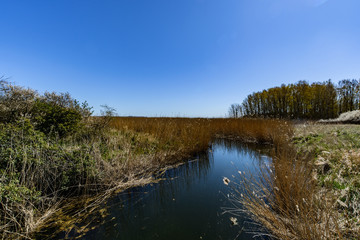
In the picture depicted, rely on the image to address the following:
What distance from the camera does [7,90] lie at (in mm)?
3459

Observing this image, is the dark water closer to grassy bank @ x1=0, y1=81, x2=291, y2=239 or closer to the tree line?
grassy bank @ x1=0, y1=81, x2=291, y2=239

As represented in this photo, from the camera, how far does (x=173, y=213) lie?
7.41 feet

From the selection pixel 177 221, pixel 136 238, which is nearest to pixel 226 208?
pixel 177 221

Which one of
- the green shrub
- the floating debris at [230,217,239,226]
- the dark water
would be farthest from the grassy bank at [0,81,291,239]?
the floating debris at [230,217,239,226]

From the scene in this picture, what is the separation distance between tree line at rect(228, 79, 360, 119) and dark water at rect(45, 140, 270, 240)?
635 inches

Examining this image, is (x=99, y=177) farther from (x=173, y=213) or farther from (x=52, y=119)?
(x=52, y=119)

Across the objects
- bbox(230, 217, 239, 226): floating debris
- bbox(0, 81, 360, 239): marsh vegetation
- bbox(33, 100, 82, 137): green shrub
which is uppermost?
bbox(33, 100, 82, 137): green shrub

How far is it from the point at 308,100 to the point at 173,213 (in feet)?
83.2

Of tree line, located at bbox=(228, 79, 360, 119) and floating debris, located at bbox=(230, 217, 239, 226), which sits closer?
floating debris, located at bbox=(230, 217, 239, 226)

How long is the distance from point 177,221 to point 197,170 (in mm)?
2107

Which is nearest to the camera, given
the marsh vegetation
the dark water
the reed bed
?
the marsh vegetation

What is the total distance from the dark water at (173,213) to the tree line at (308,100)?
16.1 m

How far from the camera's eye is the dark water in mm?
1851

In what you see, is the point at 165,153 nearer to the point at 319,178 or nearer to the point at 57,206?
the point at 57,206
